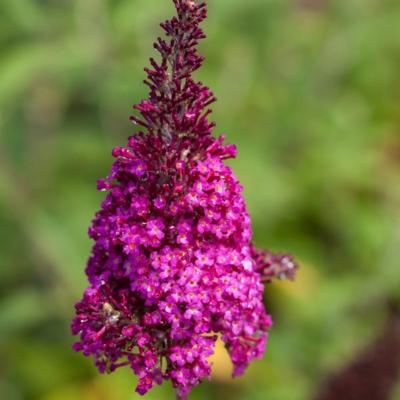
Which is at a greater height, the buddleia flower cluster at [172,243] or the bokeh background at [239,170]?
the bokeh background at [239,170]

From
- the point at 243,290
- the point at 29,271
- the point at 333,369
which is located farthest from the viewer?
the point at 29,271

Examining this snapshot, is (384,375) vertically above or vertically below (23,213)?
below

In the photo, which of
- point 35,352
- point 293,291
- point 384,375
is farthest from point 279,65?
point 384,375

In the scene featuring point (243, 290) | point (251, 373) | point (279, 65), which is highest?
point (279, 65)

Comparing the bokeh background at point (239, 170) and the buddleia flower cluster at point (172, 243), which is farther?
the bokeh background at point (239, 170)

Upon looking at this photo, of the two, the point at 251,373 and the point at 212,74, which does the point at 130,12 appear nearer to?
the point at 212,74
